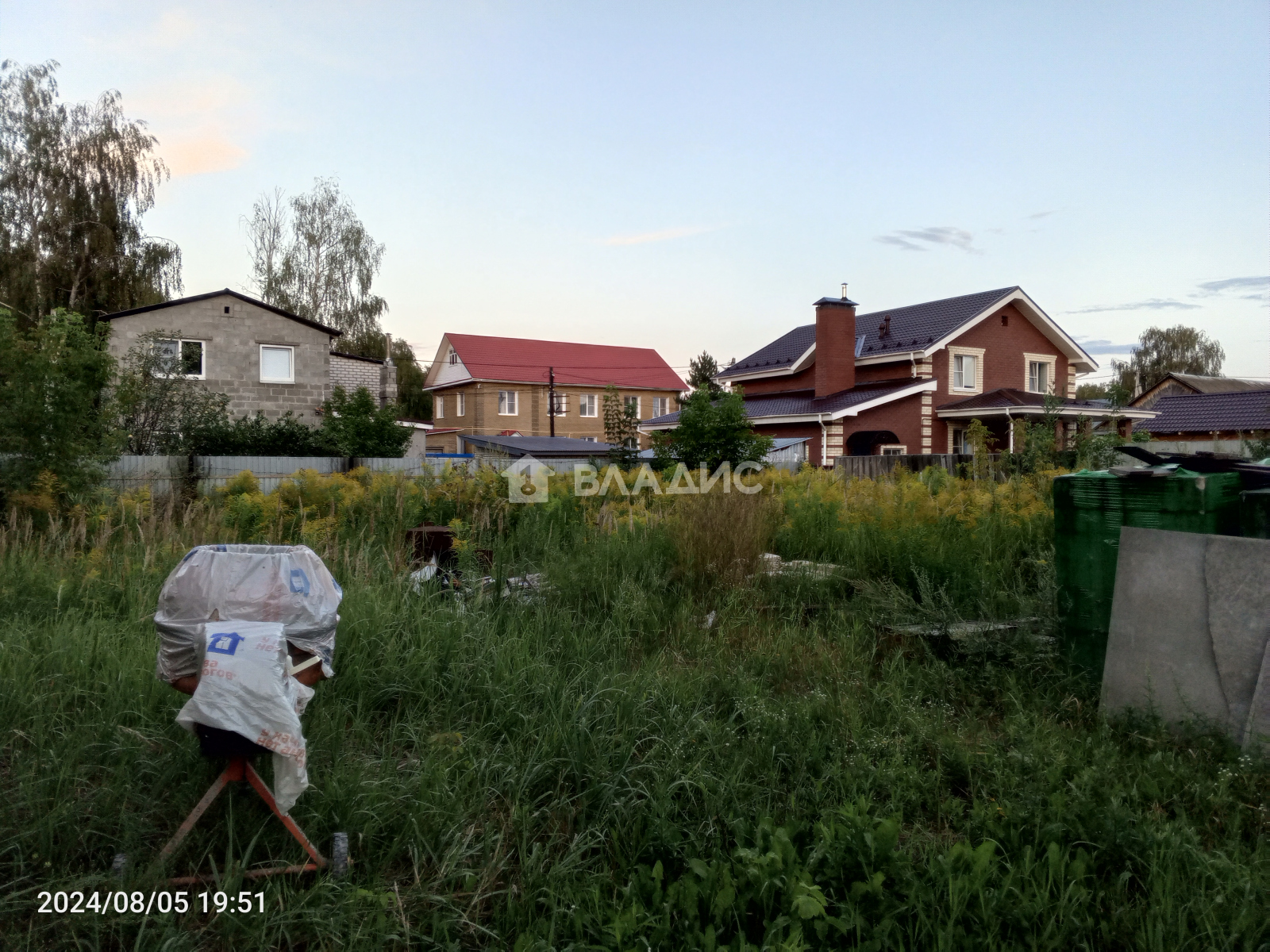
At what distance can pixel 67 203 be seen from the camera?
24391 millimetres

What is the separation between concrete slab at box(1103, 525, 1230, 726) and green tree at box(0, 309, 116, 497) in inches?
314

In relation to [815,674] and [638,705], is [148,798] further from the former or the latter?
[815,674]

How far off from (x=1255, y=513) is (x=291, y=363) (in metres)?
23.4

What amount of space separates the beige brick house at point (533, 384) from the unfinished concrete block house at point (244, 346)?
16.6 metres

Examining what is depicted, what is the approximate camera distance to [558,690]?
3.63 meters

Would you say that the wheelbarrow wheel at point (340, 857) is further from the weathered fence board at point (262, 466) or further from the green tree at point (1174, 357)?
the green tree at point (1174, 357)

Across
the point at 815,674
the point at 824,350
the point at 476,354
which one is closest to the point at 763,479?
the point at 815,674

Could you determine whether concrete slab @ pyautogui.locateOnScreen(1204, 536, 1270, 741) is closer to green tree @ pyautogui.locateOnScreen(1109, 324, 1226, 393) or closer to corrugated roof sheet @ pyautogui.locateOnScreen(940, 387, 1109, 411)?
corrugated roof sheet @ pyautogui.locateOnScreen(940, 387, 1109, 411)

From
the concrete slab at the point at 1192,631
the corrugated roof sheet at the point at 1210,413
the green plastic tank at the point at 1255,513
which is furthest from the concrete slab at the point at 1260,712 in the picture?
the corrugated roof sheet at the point at 1210,413

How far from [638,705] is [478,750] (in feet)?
2.28

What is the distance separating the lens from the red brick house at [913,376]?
2533 cm
